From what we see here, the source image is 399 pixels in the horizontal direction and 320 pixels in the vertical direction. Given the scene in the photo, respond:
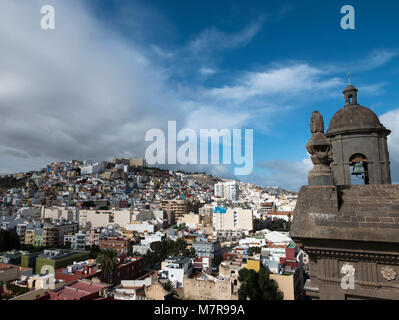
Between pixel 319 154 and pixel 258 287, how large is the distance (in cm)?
2300

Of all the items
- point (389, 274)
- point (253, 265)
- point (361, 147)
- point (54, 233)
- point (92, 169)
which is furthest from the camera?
point (92, 169)

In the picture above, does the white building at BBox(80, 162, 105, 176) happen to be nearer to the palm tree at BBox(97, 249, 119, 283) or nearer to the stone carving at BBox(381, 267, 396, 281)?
the palm tree at BBox(97, 249, 119, 283)

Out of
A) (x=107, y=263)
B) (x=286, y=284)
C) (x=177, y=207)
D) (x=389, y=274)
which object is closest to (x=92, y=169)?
(x=177, y=207)

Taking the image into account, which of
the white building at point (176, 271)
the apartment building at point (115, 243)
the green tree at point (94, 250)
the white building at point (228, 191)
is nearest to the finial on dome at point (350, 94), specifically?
the white building at point (176, 271)

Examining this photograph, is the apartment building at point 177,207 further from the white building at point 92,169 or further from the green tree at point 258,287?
the white building at point 92,169

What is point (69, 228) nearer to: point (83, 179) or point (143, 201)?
point (143, 201)

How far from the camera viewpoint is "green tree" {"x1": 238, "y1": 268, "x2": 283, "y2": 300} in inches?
951

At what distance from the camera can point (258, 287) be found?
2459cm

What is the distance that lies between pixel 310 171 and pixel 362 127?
373 cm

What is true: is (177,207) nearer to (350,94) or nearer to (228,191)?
(228,191)

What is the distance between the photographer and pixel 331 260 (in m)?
4.59

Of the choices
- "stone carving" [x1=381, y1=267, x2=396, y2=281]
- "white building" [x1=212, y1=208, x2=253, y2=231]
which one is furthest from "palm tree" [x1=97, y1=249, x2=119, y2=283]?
"white building" [x1=212, y1=208, x2=253, y2=231]
